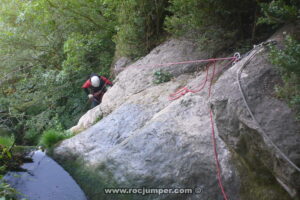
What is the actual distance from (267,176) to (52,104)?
382 inches

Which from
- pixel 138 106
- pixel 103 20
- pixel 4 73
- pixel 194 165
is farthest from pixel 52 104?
pixel 194 165

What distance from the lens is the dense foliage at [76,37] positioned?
14.9ft

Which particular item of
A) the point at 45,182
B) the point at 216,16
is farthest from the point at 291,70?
Result: the point at 45,182

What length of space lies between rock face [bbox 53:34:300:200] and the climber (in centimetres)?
198

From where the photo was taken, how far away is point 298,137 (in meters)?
2.08

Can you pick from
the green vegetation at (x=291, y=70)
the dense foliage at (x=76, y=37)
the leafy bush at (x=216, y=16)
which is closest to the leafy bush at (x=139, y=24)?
the dense foliage at (x=76, y=37)

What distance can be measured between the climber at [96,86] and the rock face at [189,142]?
198 cm

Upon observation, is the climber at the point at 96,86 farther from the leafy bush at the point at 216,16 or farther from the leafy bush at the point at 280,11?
the leafy bush at the point at 280,11

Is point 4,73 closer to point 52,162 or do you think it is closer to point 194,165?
point 52,162

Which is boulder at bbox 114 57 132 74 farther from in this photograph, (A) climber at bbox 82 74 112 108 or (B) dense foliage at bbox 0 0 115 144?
(B) dense foliage at bbox 0 0 115 144

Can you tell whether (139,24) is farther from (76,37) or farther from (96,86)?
(76,37)

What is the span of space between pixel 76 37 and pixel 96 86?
1.80 m

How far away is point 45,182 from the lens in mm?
4574

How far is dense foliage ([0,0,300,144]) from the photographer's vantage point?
4.53 m
